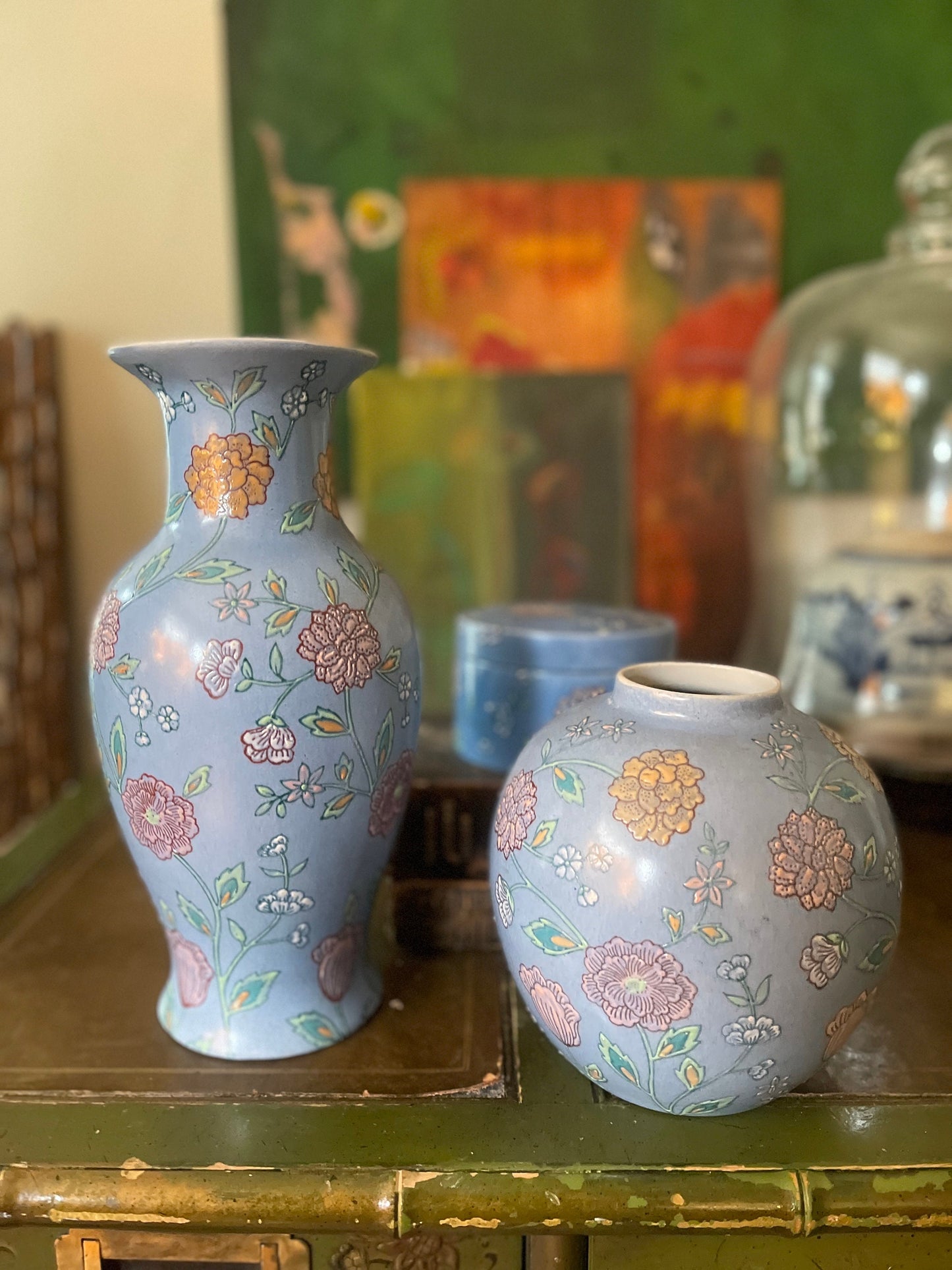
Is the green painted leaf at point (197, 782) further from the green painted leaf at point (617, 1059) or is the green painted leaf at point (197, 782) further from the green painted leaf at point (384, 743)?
the green painted leaf at point (617, 1059)

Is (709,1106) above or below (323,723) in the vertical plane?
below

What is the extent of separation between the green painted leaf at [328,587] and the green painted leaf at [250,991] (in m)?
0.23

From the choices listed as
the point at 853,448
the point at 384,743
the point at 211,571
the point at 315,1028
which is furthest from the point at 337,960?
the point at 853,448

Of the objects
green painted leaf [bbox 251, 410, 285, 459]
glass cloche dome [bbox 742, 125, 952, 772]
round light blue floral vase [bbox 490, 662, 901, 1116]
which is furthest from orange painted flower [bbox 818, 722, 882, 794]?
glass cloche dome [bbox 742, 125, 952, 772]

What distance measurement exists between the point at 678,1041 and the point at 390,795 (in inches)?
8.7

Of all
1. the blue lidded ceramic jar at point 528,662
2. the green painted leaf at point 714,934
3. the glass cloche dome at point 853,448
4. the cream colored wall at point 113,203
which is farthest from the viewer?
the cream colored wall at point 113,203

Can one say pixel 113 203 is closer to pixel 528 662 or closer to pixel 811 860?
pixel 528 662

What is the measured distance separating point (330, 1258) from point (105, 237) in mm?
1246

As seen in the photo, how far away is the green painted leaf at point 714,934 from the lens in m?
0.49

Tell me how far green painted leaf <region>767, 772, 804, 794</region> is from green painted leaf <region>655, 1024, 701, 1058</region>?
0.12 metres

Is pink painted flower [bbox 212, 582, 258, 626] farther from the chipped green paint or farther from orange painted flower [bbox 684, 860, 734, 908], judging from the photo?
the chipped green paint

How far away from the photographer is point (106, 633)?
1.96ft

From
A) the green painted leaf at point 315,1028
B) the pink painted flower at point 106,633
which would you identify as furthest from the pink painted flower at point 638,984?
the pink painted flower at point 106,633

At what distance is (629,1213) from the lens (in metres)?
0.51
